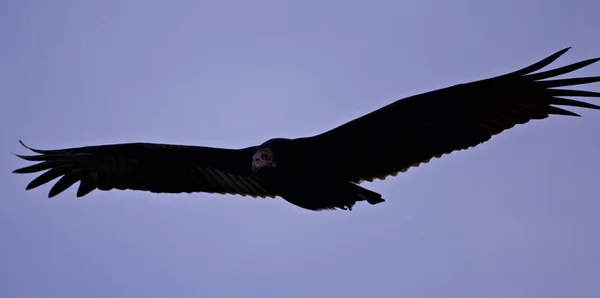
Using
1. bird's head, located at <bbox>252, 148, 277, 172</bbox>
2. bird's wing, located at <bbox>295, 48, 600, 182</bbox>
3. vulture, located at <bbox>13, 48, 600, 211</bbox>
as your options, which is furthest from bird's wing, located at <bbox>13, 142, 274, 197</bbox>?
bird's wing, located at <bbox>295, 48, 600, 182</bbox>

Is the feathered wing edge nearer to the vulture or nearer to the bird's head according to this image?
the vulture

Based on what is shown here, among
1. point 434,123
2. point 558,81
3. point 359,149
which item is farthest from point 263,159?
point 558,81

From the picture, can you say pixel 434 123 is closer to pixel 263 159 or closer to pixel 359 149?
pixel 359 149

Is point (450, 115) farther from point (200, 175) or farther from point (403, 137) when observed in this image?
point (200, 175)

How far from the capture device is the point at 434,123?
43.0ft

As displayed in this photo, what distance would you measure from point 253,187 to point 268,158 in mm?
1684

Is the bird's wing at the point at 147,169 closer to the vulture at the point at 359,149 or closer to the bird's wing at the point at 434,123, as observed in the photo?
the vulture at the point at 359,149

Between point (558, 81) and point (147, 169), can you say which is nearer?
point (558, 81)

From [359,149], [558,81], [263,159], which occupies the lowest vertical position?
[263,159]

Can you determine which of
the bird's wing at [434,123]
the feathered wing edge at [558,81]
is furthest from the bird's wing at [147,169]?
the feathered wing edge at [558,81]

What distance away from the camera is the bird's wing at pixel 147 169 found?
14.7 m

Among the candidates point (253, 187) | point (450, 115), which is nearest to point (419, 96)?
point (450, 115)

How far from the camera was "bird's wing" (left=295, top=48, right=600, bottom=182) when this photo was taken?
12.6 m

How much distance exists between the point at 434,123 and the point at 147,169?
13.6ft
